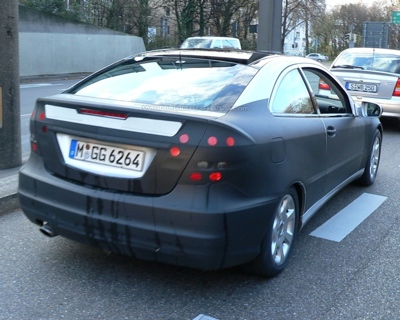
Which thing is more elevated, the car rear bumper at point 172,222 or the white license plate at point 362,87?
the white license plate at point 362,87

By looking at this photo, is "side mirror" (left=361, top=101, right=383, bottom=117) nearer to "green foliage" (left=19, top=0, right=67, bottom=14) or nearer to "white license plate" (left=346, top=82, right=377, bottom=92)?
"white license plate" (left=346, top=82, right=377, bottom=92)

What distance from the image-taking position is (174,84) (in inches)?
173

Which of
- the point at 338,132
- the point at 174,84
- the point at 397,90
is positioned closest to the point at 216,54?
the point at 174,84

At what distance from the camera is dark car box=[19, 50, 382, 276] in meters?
3.66

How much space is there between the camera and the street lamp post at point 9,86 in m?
6.59

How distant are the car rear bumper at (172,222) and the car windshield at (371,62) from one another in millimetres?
8901

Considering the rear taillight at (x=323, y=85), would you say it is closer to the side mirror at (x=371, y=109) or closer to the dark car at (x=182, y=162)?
the side mirror at (x=371, y=109)

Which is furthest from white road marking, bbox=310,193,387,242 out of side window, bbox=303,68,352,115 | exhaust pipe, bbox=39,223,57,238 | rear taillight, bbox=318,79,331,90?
exhaust pipe, bbox=39,223,57,238

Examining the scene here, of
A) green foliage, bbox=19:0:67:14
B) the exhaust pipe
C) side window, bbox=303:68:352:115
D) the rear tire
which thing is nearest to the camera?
the exhaust pipe

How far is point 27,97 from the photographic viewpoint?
1759 cm

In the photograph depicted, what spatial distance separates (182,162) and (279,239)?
1.10 m

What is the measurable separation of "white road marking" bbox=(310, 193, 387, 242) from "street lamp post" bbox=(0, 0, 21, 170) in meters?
3.51

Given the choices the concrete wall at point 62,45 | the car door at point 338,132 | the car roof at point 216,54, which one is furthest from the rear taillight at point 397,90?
the concrete wall at point 62,45

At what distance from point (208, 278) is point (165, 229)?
80 cm
